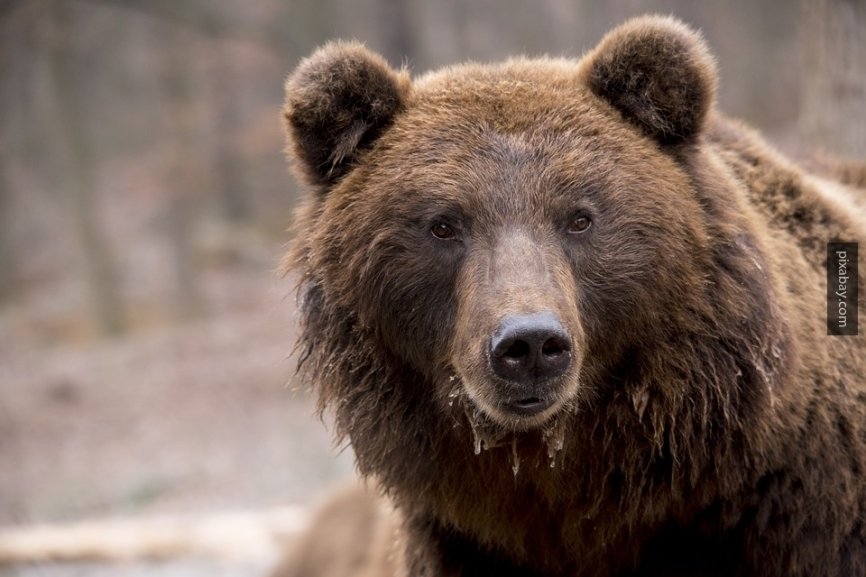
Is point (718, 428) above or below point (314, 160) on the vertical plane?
below

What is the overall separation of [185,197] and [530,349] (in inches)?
895

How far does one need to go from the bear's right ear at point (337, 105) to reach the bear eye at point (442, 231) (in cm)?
53

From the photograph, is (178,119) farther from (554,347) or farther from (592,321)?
(554,347)

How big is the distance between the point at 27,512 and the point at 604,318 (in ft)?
36.1

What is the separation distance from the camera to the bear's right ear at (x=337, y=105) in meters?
3.94

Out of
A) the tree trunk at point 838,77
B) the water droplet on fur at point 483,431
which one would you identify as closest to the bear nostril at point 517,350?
the water droplet on fur at point 483,431

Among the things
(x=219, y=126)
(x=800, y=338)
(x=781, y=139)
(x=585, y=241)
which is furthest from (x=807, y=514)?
(x=219, y=126)

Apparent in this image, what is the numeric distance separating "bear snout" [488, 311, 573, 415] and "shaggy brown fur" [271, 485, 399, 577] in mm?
3514

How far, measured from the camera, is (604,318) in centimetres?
372

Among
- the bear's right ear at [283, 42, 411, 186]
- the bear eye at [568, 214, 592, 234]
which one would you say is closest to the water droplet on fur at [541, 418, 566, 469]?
the bear eye at [568, 214, 592, 234]

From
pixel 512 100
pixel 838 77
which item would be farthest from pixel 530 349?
pixel 838 77

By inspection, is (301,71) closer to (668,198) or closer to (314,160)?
(314,160)

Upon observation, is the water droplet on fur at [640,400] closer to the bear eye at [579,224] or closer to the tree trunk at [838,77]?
the bear eye at [579,224]

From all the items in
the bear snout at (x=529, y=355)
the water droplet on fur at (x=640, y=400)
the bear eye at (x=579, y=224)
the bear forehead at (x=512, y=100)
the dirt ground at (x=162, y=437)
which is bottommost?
the dirt ground at (x=162, y=437)
